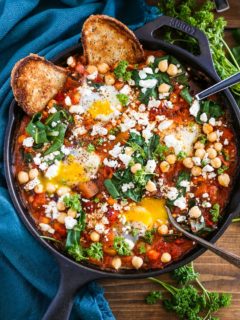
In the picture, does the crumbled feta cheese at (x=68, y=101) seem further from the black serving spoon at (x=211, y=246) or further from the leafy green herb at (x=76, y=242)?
the black serving spoon at (x=211, y=246)

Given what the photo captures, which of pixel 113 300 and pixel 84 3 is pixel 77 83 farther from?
pixel 113 300

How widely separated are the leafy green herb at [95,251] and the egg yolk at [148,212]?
0.92ft

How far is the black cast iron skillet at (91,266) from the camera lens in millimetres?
4375

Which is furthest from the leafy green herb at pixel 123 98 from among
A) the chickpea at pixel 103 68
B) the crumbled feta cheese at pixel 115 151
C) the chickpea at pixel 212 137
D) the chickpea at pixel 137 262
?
the chickpea at pixel 137 262

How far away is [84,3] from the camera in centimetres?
486

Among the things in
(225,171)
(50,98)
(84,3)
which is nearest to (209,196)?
(225,171)

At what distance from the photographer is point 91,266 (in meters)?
4.52

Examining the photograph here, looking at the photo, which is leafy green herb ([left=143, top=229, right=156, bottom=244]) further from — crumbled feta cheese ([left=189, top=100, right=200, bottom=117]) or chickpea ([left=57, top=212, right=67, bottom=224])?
crumbled feta cheese ([left=189, top=100, right=200, bottom=117])

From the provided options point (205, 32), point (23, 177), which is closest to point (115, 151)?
point (23, 177)

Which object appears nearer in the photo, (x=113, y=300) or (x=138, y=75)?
(x=138, y=75)

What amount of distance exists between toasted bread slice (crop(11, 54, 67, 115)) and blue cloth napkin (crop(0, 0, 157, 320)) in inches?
9.0

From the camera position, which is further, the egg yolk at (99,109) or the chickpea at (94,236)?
the egg yolk at (99,109)

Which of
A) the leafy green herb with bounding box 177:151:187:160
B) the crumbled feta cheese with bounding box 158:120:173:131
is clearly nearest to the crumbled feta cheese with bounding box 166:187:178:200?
the leafy green herb with bounding box 177:151:187:160

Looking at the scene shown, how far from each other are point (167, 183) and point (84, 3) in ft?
4.97
